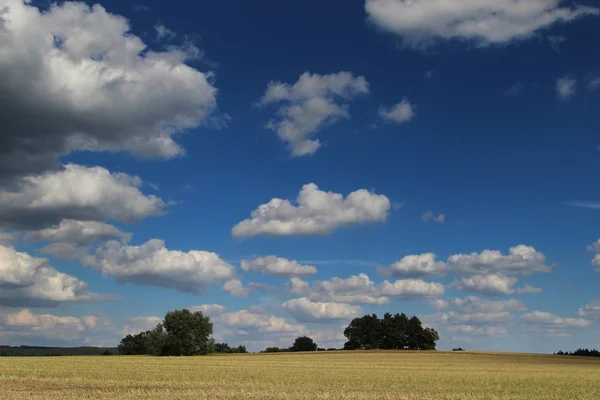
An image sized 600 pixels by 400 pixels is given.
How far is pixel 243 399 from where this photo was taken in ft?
97.9

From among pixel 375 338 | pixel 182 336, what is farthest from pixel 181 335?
pixel 375 338

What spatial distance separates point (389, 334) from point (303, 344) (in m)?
27.4

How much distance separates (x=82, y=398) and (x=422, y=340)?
157 meters

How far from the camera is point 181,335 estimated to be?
12312 centimetres

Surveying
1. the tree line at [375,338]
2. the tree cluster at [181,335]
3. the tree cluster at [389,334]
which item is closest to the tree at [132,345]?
the tree line at [375,338]

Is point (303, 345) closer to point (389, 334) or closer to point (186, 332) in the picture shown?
point (389, 334)

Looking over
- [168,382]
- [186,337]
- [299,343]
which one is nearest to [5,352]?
[186,337]

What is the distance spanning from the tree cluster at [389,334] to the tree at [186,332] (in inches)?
2585

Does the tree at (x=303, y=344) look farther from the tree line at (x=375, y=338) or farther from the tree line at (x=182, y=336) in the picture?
the tree line at (x=182, y=336)

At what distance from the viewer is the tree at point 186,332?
123 meters

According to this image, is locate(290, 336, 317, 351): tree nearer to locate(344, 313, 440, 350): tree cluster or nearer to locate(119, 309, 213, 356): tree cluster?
locate(344, 313, 440, 350): tree cluster

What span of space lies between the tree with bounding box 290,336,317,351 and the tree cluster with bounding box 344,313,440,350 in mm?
10673

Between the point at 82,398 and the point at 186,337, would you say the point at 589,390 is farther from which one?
the point at 186,337

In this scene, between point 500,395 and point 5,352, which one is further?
point 5,352
